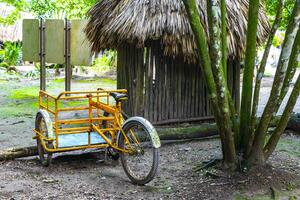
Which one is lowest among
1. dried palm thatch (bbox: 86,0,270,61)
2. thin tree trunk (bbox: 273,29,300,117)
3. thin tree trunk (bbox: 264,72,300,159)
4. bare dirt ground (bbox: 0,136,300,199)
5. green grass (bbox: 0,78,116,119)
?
bare dirt ground (bbox: 0,136,300,199)

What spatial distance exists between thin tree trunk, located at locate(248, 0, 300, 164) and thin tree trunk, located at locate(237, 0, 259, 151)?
0.63ft

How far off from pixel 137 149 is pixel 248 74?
1547 millimetres

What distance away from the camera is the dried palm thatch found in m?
7.70

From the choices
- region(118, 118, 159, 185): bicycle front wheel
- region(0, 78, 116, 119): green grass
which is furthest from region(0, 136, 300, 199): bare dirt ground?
region(0, 78, 116, 119): green grass

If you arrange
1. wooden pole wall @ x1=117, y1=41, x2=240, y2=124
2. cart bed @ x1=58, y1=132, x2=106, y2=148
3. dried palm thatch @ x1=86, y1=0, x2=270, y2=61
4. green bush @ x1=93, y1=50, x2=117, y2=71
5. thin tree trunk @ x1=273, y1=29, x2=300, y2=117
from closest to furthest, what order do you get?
thin tree trunk @ x1=273, y1=29, x2=300, y2=117 < cart bed @ x1=58, y1=132, x2=106, y2=148 < dried palm thatch @ x1=86, y1=0, x2=270, y2=61 < wooden pole wall @ x1=117, y1=41, x2=240, y2=124 < green bush @ x1=93, y1=50, x2=117, y2=71

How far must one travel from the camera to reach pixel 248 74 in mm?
5383

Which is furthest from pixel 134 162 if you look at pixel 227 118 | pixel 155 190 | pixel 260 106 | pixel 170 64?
pixel 260 106

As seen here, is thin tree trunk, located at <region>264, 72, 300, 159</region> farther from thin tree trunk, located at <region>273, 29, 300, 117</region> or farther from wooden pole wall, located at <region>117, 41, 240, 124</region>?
wooden pole wall, located at <region>117, 41, 240, 124</region>

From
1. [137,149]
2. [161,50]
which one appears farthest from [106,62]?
[137,149]

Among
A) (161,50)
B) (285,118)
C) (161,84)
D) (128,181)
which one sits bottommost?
(128,181)

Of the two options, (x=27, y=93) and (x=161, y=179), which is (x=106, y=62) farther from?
(x=161, y=179)

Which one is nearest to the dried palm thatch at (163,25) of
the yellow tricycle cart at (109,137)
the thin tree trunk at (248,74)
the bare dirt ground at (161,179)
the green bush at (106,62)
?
the yellow tricycle cart at (109,137)

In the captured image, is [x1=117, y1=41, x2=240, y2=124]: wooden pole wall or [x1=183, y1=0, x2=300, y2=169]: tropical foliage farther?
[x1=117, y1=41, x2=240, y2=124]: wooden pole wall

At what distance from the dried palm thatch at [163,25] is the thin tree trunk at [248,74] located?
8.11ft
